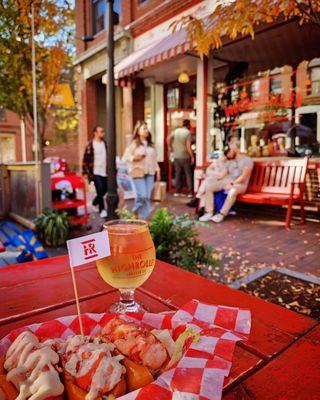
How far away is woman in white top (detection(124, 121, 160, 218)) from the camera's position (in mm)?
5773

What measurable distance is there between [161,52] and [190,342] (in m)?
7.44

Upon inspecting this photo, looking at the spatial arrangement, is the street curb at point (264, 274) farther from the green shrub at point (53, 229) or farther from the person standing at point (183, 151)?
the person standing at point (183, 151)

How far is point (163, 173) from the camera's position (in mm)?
10352

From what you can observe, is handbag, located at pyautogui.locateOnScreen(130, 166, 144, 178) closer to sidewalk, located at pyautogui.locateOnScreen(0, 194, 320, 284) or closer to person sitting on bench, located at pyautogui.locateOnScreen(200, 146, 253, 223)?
sidewalk, located at pyautogui.locateOnScreen(0, 194, 320, 284)

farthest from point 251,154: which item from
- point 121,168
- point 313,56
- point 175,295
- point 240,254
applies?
point 175,295

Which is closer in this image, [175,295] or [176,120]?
[175,295]

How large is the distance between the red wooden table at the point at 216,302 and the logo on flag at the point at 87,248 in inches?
8.1

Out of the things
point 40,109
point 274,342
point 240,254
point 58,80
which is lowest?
point 240,254

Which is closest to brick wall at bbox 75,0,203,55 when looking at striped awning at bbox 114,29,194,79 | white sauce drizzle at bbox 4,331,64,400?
striped awning at bbox 114,29,194,79

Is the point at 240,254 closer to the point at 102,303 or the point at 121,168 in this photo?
the point at 102,303

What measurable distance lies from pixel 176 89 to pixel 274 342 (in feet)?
32.4

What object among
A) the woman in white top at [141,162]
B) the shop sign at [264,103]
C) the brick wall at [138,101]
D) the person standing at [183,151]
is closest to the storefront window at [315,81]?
the shop sign at [264,103]

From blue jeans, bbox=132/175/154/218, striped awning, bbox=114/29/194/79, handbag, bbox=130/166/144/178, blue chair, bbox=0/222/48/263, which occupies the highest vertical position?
striped awning, bbox=114/29/194/79

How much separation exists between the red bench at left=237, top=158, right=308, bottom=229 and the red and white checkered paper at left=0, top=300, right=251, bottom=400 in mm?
4953
